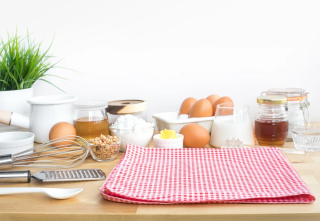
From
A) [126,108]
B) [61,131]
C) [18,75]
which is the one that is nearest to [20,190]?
[61,131]

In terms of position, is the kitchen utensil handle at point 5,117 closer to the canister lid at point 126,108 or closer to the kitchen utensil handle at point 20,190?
the canister lid at point 126,108

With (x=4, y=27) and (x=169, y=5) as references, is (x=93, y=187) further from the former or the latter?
(x=4, y=27)

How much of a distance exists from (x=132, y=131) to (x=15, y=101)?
0.42 metres

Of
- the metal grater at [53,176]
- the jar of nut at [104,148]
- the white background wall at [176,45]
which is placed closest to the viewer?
the metal grater at [53,176]

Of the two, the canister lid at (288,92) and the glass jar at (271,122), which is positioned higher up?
the canister lid at (288,92)

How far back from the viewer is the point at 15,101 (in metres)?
1.13

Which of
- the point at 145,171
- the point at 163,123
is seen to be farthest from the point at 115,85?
the point at 145,171

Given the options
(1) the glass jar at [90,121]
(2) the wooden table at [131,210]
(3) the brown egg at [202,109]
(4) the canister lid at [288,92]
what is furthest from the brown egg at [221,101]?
(2) the wooden table at [131,210]

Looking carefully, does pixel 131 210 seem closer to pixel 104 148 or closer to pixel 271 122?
pixel 104 148

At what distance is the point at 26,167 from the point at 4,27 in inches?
25.1

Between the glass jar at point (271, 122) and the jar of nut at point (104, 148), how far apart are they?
40 centimetres

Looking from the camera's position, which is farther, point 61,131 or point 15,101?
point 15,101

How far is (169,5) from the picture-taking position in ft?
4.01

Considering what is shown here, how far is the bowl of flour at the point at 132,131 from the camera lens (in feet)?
3.17
